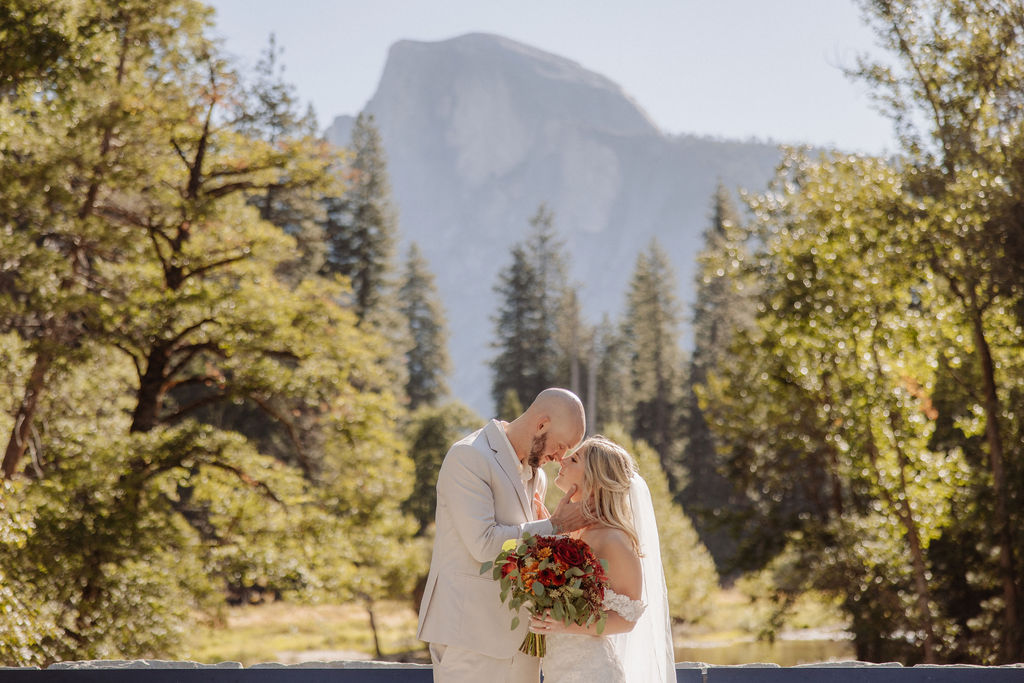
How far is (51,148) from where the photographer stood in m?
11.5

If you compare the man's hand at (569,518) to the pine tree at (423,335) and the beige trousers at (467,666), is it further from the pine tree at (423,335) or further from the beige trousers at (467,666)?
the pine tree at (423,335)

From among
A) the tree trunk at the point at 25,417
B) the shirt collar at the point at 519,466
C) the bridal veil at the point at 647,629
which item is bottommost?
the bridal veil at the point at 647,629

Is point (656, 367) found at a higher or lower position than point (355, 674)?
higher

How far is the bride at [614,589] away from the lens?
3.48 m

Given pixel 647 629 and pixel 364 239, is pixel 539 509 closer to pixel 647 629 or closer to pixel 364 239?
pixel 647 629

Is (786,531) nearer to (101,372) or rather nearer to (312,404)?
(312,404)

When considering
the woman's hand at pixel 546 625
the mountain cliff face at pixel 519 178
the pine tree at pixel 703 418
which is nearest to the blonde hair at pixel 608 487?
the woman's hand at pixel 546 625

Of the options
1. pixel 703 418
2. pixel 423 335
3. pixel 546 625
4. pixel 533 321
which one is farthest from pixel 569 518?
pixel 533 321

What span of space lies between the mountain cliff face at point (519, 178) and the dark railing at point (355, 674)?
13551cm

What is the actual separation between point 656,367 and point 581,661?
40984mm

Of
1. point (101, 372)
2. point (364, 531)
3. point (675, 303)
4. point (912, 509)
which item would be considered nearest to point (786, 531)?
point (912, 509)

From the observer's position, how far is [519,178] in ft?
528

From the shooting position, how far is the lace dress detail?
3.59m

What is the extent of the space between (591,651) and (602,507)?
0.60m
